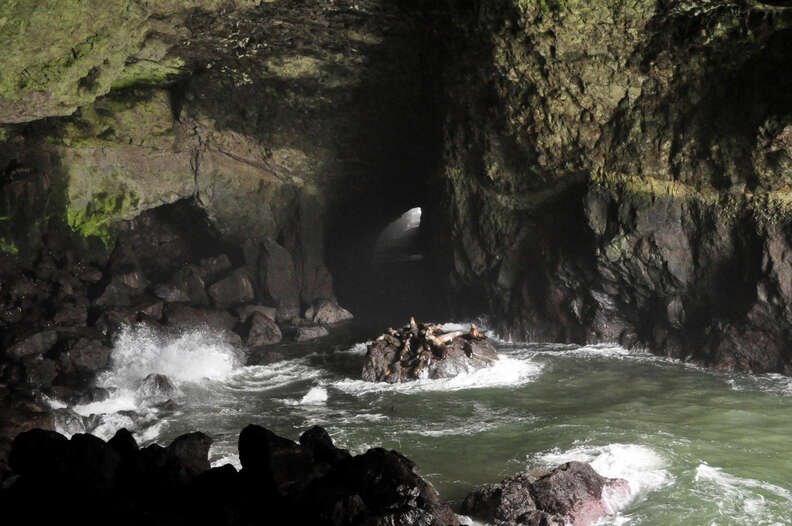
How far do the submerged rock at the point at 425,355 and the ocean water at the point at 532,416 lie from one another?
0.35 m

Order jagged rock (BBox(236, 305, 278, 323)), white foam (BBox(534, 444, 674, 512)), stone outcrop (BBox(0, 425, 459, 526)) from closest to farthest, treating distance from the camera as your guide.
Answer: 1. stone outcrop (BBox(0, 425, 459, 526))
2. white foam (BBox(534, 444, 674, 512))
3. jagged rock (BBox(236, 305, 278, 323))

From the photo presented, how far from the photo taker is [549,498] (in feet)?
22.3

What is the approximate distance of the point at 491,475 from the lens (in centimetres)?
819

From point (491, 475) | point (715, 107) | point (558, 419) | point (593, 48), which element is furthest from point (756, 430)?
point (593, 48)

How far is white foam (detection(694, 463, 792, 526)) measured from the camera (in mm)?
6723

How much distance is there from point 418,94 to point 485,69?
15.1 feet

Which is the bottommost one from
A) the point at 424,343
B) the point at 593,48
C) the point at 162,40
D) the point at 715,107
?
the point at 424,343

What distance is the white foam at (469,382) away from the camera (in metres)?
13.1

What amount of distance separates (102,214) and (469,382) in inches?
533

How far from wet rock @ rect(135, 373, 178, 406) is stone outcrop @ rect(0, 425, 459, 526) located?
6.41 meters

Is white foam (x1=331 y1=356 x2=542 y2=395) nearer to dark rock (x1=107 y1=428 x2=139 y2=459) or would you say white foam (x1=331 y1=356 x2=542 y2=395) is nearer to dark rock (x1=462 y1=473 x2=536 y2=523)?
dark rock (x1=462 y1=473 x2=536 y2=523)

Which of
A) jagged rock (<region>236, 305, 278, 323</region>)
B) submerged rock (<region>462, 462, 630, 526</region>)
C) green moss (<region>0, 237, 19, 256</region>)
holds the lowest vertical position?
submerged rock (<region>462, 462, 630, 526</region>)

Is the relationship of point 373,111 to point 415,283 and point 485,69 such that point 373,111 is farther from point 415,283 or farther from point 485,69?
point 415,283

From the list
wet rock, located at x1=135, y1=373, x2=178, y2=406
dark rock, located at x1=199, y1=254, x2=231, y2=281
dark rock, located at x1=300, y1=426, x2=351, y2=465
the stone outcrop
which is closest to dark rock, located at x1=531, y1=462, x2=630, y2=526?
the stone outcrop
